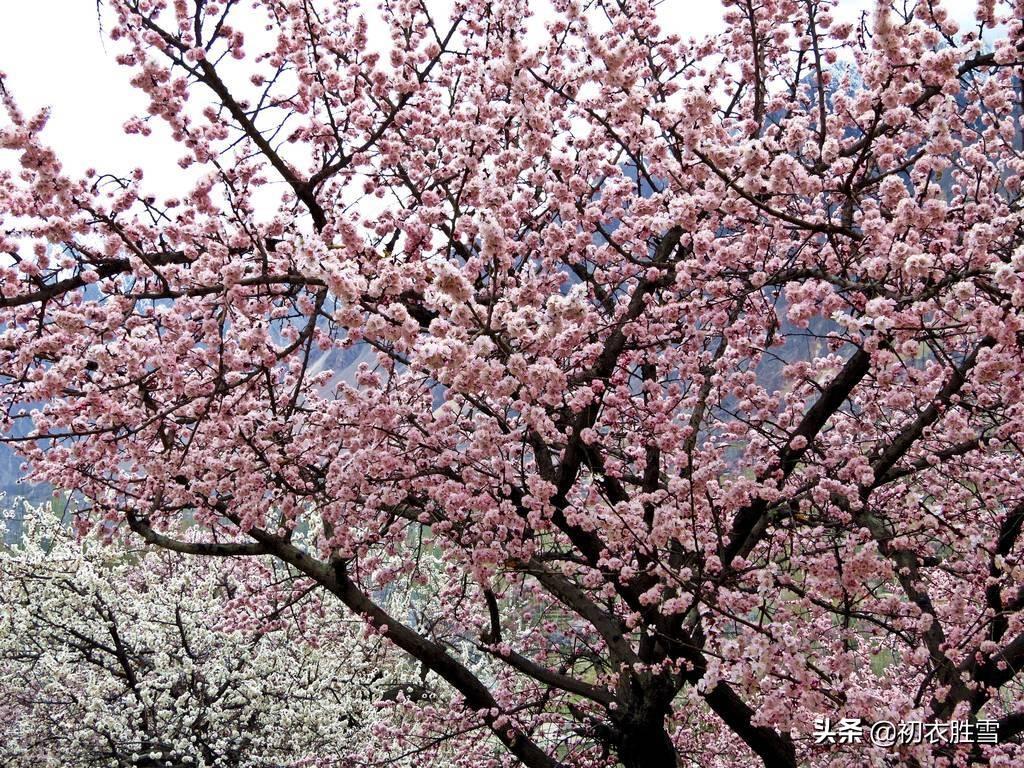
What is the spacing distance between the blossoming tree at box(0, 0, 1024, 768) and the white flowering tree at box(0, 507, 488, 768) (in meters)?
5.01

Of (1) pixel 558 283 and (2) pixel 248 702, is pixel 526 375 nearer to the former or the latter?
(1) pixel 558 283

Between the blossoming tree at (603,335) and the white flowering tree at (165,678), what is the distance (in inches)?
197

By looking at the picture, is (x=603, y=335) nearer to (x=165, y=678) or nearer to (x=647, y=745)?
(x=647, y=745)

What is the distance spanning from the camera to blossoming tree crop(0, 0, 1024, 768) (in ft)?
13.6

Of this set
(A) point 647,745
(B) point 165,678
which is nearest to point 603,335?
(A) point 647,745

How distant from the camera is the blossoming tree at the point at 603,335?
4137mm

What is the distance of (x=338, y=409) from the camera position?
20.3 feet

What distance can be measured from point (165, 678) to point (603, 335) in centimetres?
934

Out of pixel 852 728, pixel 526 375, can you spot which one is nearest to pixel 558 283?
pixel 526 375

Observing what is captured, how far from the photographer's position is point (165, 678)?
11664 mm

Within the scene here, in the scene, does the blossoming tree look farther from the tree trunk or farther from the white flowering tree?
the white flowering tree

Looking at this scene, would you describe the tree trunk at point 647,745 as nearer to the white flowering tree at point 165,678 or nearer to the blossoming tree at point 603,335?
the blossoming tree at point 603,335

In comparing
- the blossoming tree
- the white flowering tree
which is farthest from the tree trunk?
the white flowering tree

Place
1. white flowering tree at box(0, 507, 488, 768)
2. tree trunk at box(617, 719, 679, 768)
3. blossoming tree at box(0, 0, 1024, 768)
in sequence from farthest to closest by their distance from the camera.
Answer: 1. white flowering tree at box(0, 507, 488, 768)
2. tree trunk at box(617, 719, 679, 768)
3. blossoming tree at box(0, 0, 1024, 768)
